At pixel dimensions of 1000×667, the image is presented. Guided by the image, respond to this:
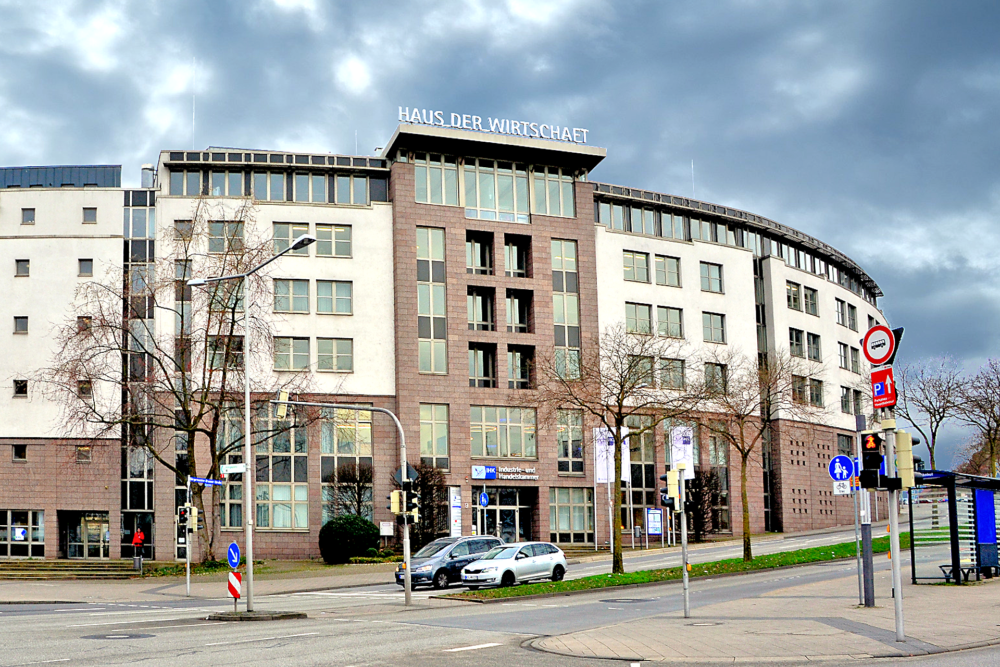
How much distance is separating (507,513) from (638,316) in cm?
1454

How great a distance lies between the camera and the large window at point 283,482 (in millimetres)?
58250

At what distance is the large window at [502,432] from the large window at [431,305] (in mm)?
3425

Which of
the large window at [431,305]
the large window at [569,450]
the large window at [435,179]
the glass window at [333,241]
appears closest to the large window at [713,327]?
the large window at [569,450]

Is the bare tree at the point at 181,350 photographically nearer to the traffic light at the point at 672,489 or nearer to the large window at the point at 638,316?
the large window at the point at 638,316

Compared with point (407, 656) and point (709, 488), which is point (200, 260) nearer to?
point (709, 488)

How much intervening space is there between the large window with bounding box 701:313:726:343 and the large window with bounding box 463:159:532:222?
13.6 m

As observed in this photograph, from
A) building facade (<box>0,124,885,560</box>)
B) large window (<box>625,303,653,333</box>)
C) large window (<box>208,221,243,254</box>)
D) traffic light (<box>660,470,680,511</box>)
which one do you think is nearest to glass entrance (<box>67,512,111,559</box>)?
building facade (<box>0,124,885,560</box>)

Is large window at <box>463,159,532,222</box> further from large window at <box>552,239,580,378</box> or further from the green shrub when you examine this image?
the green shrub

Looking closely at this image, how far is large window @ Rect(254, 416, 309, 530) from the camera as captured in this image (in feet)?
191

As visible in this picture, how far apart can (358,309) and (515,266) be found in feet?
32.2

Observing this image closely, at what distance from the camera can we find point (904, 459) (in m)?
16.0

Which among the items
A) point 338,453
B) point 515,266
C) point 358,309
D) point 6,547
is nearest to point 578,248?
point 515,266

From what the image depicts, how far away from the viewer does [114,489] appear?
5772 centimetres

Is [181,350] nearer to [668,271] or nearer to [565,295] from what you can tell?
[565,295]
